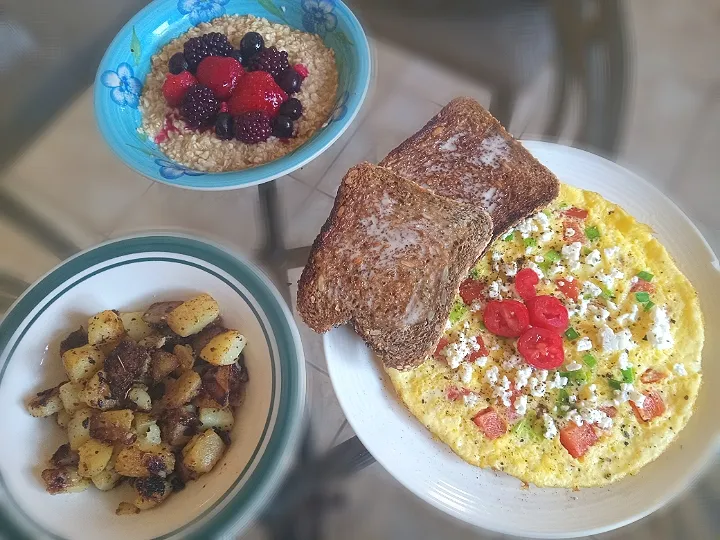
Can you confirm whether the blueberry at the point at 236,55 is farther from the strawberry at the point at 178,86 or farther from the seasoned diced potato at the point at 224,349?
the seasoned diced potato at the point at 224,349

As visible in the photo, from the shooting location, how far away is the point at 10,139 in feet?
6.37

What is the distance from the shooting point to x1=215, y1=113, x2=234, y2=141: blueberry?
174 cm

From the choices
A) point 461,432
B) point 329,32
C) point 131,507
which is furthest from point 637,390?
point 329,32

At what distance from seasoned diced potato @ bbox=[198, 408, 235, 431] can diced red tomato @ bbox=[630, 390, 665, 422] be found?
1100mm

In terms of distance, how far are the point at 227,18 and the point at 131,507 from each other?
1.68 m

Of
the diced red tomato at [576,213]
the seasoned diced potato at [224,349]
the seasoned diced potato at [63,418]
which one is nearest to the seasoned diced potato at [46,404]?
the seasoned diced potato at [63,418]

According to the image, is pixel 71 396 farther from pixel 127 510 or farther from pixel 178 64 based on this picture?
pixel 178 64

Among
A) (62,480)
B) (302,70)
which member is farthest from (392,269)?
(62,480)

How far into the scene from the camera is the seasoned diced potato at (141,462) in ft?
4.23

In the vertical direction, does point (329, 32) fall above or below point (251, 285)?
above

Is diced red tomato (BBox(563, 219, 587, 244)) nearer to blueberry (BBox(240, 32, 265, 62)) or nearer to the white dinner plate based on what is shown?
the white dinner plate

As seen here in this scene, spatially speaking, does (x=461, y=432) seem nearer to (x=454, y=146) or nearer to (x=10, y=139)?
(x=454, y=146)

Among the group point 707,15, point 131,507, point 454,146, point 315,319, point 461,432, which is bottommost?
point 131,507

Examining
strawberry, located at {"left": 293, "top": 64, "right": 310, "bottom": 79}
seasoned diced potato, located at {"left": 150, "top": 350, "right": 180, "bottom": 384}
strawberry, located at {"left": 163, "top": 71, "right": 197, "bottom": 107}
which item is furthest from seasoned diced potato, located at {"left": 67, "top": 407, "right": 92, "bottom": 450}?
strawberry, located at {"left": 293, "top": 64, "right": 310, "bottom": 79}
